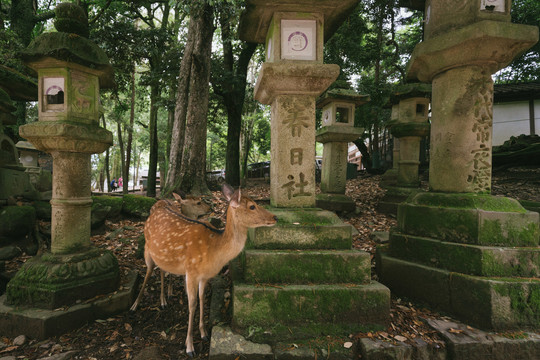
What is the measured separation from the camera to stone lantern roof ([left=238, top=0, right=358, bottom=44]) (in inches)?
129

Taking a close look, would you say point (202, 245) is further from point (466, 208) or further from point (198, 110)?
point (198, 110)

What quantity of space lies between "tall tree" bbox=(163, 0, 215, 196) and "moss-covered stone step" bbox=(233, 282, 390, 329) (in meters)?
4.71

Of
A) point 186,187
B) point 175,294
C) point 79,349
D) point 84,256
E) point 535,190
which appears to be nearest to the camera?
point 79,349

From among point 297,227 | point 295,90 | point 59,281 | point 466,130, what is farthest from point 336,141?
point 59,281

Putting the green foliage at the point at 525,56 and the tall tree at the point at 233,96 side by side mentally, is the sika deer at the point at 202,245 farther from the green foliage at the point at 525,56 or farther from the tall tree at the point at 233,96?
the green foliage at the point at 525,56

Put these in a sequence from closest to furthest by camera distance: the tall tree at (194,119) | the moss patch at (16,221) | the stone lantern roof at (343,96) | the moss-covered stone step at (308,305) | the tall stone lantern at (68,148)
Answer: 1. the moss-covered stone step at (308,305)
2. the tall stone lantern at (68,148)
3. the moss patch at (16,221)
4. the tall tree at (194,119)
5. the stone lantern roof at (343,96)

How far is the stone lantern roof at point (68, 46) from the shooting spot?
3.13m

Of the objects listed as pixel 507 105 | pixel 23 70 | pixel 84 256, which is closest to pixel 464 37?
pixel 84 256

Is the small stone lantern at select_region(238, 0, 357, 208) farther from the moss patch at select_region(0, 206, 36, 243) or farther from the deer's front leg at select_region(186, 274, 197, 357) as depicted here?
the moss patch at select_region(0, 206, 36, 243)

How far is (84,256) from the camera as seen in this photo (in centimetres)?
338

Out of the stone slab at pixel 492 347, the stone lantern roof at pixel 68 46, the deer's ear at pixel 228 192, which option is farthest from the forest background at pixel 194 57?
the stone slab at pixel 492 347

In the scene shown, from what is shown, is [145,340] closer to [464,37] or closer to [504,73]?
[464,37]

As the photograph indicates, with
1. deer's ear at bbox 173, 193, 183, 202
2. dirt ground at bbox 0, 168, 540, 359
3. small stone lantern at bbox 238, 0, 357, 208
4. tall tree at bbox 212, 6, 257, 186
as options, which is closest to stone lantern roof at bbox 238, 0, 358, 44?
small stone lantern at bbox 238, 0, 357, 208

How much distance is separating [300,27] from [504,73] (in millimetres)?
20045
